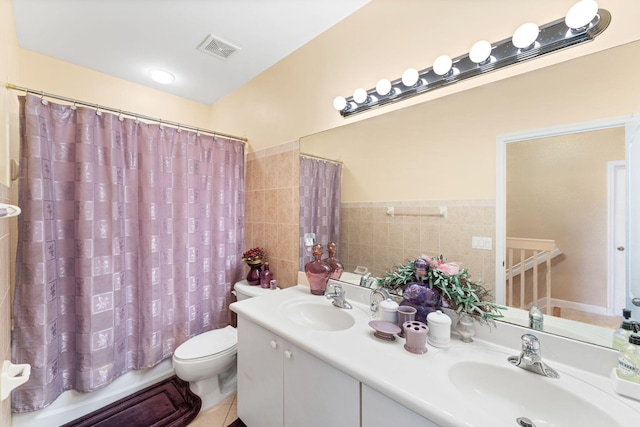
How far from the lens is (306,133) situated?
1.78 m

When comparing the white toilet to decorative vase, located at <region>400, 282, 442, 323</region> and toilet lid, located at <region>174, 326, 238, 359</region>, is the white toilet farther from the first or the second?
decorative vase, located at <region>400, 282, 442, 323</region>

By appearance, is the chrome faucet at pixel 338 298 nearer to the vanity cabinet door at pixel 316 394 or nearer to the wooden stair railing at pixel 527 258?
the vanity cabinet door at pixel 316 394

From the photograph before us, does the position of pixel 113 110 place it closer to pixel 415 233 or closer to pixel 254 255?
pixel 254 255

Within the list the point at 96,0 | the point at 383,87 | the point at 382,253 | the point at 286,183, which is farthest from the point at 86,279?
the point at 383,87

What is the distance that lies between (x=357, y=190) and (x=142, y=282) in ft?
5.20

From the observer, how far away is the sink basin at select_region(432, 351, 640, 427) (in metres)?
0.66

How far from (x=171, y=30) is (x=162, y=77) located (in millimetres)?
659

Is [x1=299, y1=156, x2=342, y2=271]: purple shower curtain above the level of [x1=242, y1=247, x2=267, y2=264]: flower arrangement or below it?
above

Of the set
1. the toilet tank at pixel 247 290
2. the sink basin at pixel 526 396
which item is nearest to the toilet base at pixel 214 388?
the toilet tank at pixel 247 290

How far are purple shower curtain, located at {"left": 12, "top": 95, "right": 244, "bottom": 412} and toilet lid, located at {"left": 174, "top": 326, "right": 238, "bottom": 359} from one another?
0.27 meters

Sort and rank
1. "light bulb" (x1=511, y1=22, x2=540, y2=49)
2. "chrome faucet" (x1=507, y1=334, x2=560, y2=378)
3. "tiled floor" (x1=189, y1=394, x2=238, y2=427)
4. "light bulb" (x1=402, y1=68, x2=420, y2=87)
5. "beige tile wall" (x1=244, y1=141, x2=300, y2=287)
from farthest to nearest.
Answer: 1. "beige tile wall" (x1=244, y1=141, x2=300, y2=287)
2. "tiled floor" (x1=189, y1=394, x2=238, y2=427)
3. "light bulb" (x1=402, y1=68, x2=420, y2=87)
4. "light bulb" (x1=511, y1=22, x2=540, y2=49)
5. "chrome faucet" (x1=507, y1=334, x2=560, y2=378)

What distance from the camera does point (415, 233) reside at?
4.12ft

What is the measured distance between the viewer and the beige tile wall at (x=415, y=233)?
1.07 metres

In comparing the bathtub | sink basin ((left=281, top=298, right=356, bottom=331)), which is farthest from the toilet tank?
the bathtub
